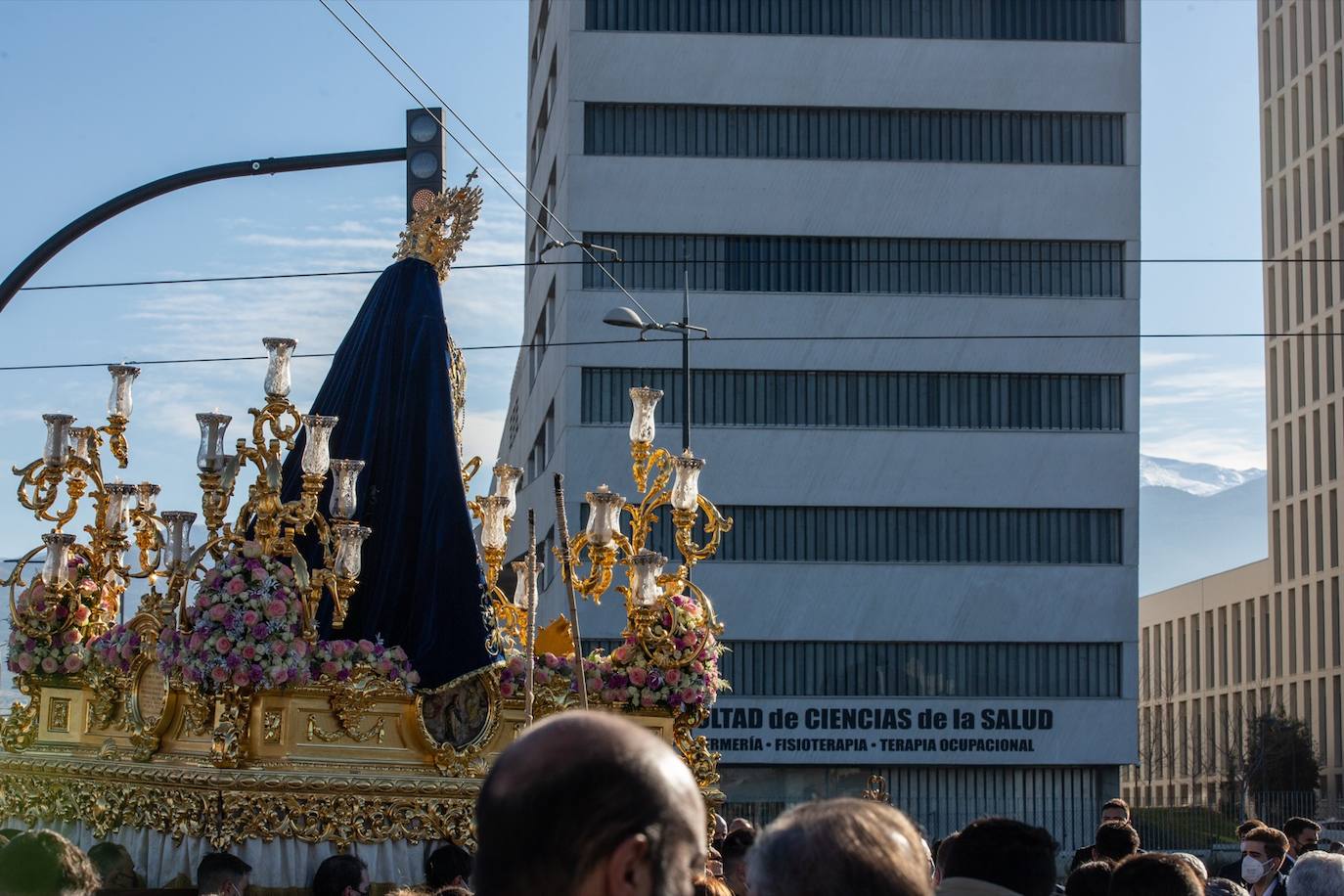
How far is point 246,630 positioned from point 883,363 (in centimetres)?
3656

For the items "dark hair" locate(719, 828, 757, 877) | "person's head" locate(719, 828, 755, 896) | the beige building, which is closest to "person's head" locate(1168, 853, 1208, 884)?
"person's head" locate(719, 828, 755, 896)

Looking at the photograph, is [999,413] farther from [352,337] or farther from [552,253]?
[352,337]

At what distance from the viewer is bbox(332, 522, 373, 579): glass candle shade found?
41.6 ft

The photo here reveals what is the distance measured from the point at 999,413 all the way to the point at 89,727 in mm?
36063

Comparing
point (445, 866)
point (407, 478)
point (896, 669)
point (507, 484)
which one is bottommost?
point (445, 866)

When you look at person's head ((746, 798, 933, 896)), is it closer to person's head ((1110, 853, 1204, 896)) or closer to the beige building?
person's head ((1110, 853, 1204, 896))

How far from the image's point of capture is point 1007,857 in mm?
5062

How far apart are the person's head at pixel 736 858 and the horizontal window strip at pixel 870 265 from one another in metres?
38.0

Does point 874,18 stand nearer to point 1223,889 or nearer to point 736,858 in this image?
point 736,858

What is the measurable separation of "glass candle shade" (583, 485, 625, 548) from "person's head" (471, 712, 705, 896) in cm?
1123

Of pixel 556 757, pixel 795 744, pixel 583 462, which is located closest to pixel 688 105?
pixel 583 462

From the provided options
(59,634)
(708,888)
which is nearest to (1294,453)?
(59,634)

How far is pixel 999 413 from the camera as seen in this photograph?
48250 millimetres

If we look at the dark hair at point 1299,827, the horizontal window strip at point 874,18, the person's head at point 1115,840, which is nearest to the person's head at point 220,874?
the person's head at point 1115,840
